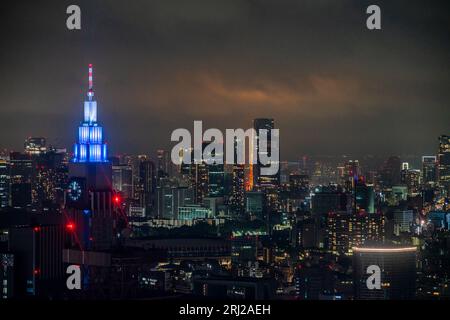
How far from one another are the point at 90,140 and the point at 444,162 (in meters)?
9.16

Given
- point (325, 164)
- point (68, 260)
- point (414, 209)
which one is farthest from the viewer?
point (414, 209)

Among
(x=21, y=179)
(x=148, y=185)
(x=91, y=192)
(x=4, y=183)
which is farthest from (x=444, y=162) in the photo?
(x=91, y=192)

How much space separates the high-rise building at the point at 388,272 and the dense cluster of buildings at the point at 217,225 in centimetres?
→ 3

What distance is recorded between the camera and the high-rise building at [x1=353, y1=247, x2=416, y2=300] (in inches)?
508

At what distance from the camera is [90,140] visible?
13.4 meters

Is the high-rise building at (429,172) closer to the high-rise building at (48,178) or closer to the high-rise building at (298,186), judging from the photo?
the high-rise building at (298,186)

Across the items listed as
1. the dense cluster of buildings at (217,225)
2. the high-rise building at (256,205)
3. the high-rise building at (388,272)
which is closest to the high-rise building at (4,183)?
the dense cluster of buildings at (217,225)

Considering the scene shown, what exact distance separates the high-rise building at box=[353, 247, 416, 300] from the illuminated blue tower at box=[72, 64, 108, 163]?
3.85m

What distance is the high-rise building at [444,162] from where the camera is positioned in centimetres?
2003

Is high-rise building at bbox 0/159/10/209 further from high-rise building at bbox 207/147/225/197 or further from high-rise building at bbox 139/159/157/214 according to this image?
high-rise building at bbox 207/147/225/197

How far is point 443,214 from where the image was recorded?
19.0 m
